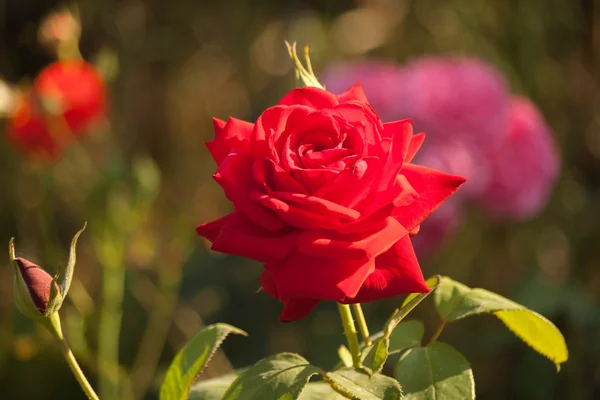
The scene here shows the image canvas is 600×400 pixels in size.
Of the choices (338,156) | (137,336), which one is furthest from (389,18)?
(338,156)

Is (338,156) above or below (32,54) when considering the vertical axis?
above

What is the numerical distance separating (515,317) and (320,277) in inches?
4.8

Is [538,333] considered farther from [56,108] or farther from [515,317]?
[56,108]

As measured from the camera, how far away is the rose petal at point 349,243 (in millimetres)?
326

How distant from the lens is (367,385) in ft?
1.07

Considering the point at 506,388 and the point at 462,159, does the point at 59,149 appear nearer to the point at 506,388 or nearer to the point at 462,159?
the point at 462,159

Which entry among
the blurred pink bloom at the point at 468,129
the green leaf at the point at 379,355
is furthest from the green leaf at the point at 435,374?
the blurred pink bloom at the point at 468,129

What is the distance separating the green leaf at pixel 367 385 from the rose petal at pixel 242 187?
0.07 metres

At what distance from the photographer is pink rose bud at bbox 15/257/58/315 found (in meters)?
0.35

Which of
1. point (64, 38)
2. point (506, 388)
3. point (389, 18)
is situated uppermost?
point (64, 38)

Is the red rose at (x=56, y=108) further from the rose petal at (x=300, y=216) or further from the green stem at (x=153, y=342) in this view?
the rose petal at (x=300, y=216)

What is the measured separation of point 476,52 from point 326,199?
1.07 m

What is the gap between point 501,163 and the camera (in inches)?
37.8

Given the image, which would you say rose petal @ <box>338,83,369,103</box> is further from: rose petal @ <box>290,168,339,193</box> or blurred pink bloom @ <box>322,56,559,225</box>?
blurred pink bloom @ <box>322,56,559,225</box>
